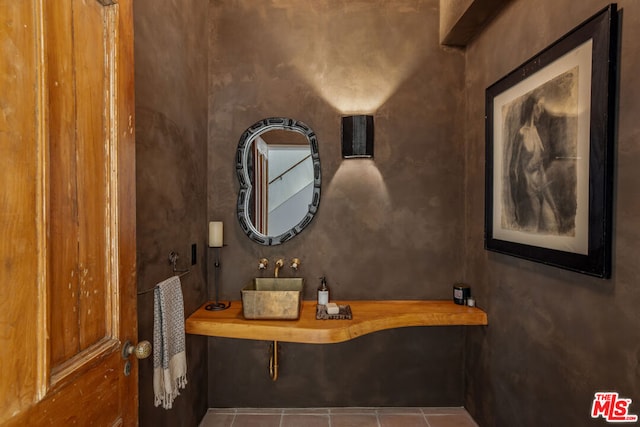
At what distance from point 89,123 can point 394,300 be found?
2.02m

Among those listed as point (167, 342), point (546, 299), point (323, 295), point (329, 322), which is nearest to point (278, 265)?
point (323, 295)

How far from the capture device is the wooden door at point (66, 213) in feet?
2.18

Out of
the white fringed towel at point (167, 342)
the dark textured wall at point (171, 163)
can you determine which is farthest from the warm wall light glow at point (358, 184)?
the white fringed towel at point (167, 342)

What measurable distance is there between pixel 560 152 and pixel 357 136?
1.16 metres

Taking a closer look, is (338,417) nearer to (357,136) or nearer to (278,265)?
(278,265)

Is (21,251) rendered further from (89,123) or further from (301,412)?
(301,412)

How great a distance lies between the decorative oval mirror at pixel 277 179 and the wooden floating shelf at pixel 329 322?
54 cm

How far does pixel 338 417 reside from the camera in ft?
7.50

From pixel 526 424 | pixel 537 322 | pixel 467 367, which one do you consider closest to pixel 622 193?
pixel 537 322

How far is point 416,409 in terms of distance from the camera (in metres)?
2.37

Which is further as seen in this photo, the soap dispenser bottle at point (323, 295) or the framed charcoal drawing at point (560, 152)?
the soap dispenser bottle at point (323, 295)

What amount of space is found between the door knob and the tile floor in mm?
1500

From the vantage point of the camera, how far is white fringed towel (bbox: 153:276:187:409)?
4.98 ft

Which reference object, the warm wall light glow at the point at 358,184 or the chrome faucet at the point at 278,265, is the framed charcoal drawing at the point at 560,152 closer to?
the warm wall light glow at the point at 358,184
